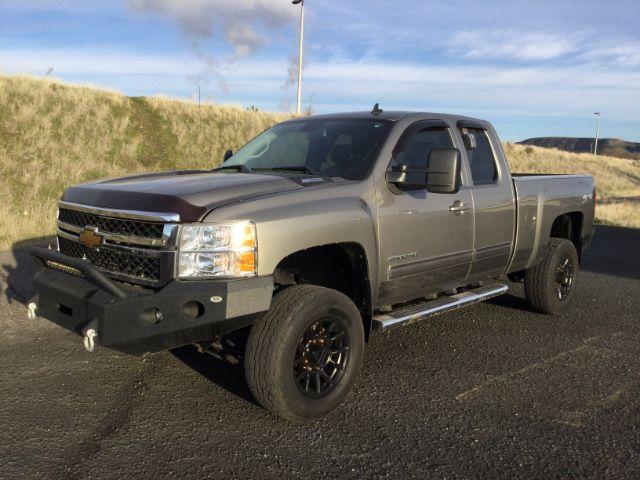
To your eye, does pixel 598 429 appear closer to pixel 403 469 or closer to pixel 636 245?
pixel 403 469

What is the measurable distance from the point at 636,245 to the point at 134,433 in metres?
10.9

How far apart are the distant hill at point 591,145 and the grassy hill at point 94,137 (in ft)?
368

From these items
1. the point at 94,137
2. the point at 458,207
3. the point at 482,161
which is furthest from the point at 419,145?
the point at 94,137

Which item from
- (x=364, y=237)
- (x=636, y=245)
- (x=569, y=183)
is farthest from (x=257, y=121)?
(x=364, y=237)

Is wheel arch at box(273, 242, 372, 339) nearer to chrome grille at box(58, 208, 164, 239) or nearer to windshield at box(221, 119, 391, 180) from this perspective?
windshield at box(221, 119, 391, 180)

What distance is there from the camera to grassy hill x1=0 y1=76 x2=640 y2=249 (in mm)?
16125

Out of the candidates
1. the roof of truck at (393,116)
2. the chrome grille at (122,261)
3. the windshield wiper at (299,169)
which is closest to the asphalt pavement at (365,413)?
the chrome grille at (122,261)

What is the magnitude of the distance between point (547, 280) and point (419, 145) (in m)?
2.25

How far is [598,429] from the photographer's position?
352 cm

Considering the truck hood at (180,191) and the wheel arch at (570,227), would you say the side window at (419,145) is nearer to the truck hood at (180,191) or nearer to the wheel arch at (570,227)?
the truck hood at (180,191)

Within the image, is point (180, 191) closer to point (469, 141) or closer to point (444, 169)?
point (444, 169)

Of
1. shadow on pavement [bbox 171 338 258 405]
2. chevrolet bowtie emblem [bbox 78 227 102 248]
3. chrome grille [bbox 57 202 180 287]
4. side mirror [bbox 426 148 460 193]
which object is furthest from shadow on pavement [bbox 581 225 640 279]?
chevrolet bowtie emblem [bbox 78 227 102 248]

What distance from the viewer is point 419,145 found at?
4.60 metres

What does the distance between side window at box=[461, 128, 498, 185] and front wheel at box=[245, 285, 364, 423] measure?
6.68 feet
